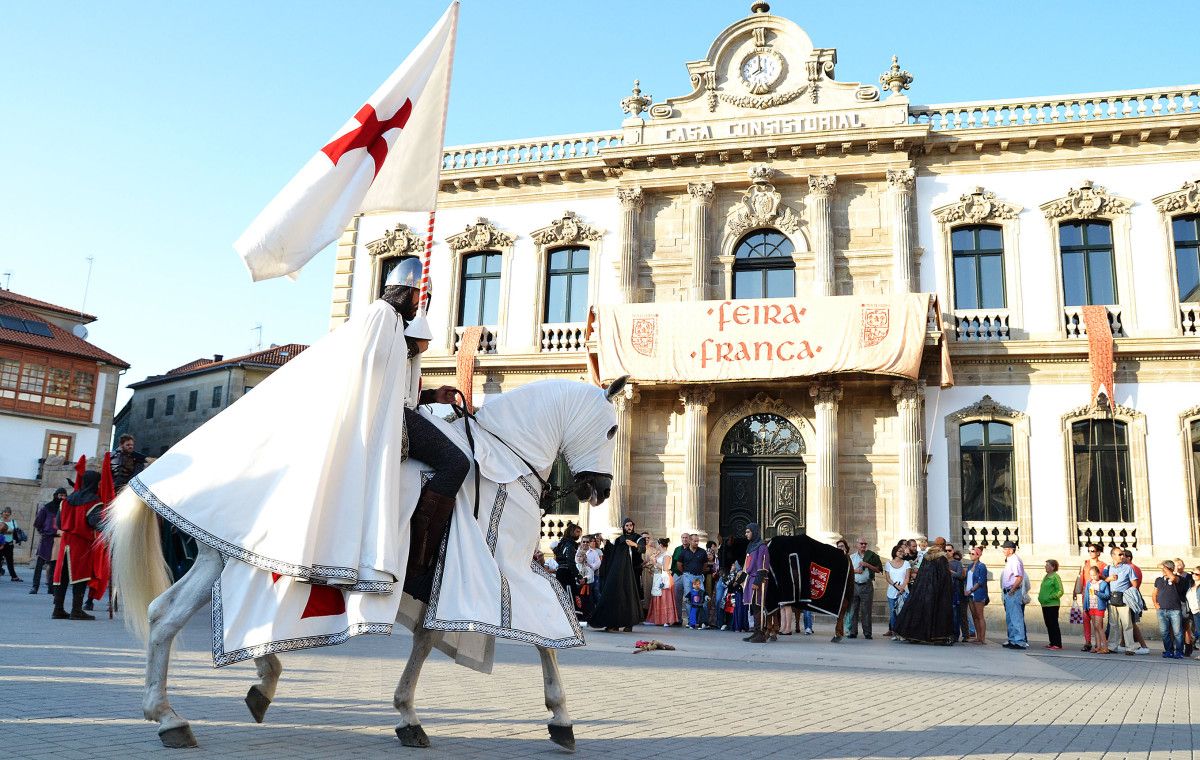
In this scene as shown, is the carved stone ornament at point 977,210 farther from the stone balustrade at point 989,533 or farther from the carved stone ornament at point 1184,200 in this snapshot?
the stone balustrade at point 989,533

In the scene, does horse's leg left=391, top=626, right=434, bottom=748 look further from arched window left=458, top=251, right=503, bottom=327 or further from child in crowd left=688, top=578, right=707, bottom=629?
arched window left=458, top=251, right=503, bottom=327

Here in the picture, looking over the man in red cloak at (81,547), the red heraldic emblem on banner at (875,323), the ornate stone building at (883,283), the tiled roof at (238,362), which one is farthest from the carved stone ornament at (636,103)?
the tiled roof at (238,362)

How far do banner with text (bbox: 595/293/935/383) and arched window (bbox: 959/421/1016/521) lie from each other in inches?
90.8

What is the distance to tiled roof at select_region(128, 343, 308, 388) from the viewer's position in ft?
171

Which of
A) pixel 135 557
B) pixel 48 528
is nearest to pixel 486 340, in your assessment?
pixel 48 528

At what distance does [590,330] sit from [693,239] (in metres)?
3.35

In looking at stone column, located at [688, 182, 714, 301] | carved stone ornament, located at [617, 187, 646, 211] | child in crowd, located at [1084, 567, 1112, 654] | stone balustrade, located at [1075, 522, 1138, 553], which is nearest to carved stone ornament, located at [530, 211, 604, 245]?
carved stone ornament, located at [617, 187, 646, 211]

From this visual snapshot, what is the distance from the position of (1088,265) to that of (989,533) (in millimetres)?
6473

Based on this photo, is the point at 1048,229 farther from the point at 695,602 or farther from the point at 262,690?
the point at 262,690

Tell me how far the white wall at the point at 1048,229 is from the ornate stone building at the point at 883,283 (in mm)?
50

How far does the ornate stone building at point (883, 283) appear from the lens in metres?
20.2

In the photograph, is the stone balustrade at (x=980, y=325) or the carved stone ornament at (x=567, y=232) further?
the carved stone ornament at (x=567, y=232)

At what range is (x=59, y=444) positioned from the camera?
41.8 metres

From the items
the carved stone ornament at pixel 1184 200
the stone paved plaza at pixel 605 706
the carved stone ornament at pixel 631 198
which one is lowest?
the stone paved plaza at pixel 605 706
